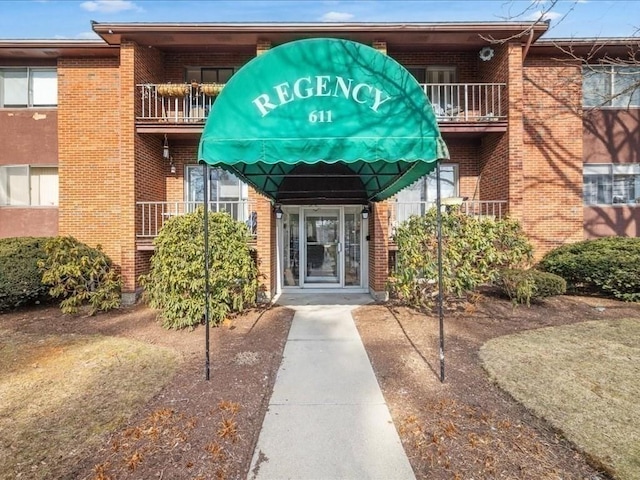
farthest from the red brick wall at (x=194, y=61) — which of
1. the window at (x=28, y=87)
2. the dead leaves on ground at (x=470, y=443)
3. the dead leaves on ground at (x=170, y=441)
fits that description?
the dead leaves on ground at (x=470, y=443)

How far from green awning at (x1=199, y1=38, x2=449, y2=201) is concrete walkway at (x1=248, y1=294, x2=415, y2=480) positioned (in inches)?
105

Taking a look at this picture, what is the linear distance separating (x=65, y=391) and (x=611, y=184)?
13757mm

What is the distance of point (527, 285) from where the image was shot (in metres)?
7.41

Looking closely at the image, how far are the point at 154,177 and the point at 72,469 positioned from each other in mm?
8714

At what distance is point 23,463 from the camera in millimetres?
2951

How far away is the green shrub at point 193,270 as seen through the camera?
635cm

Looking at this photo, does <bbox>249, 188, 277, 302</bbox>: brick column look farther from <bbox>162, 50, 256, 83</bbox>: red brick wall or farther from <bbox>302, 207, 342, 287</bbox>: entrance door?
<bbox>162, 50, 256, 83</bbox>: red brick wall

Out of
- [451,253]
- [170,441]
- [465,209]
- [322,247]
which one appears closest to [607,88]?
[465,209]

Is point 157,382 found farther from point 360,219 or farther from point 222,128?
point 360,219

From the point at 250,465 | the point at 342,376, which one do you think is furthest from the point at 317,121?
the point at 250,465

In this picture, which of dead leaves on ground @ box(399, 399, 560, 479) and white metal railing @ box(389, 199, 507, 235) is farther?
white metal railing @ box(389, 199, 507, 235)

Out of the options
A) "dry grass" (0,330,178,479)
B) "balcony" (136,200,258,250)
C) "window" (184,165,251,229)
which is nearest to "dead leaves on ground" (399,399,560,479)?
"dry grass" (0,330,178,479)

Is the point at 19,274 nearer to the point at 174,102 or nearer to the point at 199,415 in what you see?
the point at 174,102

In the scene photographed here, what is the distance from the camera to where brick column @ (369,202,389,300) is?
921cm
